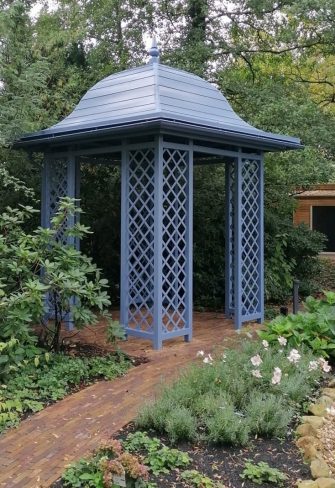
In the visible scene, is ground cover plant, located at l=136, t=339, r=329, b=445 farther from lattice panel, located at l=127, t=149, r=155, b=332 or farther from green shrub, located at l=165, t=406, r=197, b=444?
lattice panel, located at l=127, t=149, r=155, b=332

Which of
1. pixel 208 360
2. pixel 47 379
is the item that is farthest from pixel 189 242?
pixel 47 379

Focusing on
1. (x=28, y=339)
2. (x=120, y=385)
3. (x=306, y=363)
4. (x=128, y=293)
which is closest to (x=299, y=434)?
(x=306, y=363)

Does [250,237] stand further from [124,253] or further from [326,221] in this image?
[326,221]

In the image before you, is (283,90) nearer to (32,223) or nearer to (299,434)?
(32,223)

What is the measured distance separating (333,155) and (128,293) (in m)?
5.57

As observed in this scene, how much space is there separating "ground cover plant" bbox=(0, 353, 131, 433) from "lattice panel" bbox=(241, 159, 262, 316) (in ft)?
8.35

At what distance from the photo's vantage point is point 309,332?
5.29 m

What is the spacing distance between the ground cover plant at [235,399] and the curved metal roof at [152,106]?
2.50 meters

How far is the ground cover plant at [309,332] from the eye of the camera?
5121 mm

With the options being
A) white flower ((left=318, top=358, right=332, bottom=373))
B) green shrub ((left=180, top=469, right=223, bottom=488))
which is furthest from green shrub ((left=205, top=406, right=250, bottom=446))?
white flower ((left=318, top=358, right=332, bottom=373))

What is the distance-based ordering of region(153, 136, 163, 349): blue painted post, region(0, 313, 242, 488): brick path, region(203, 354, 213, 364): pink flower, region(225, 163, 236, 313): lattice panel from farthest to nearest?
region(225, 163, 236, 313): lattice panel → region(153, 136, 163, 349): blue painted post → region(203, 354, 213, 364): pink flower → region(0, 313, 242, 488): brick path

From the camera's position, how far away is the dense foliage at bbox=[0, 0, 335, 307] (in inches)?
298

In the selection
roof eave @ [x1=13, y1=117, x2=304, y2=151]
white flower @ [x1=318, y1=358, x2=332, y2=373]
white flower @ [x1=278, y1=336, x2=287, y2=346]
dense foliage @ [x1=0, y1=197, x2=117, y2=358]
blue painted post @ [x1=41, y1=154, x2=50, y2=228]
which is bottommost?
white flower @ [x1=318, y1=358, x2=332, y2=373]

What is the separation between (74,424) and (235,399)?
3.72ft
